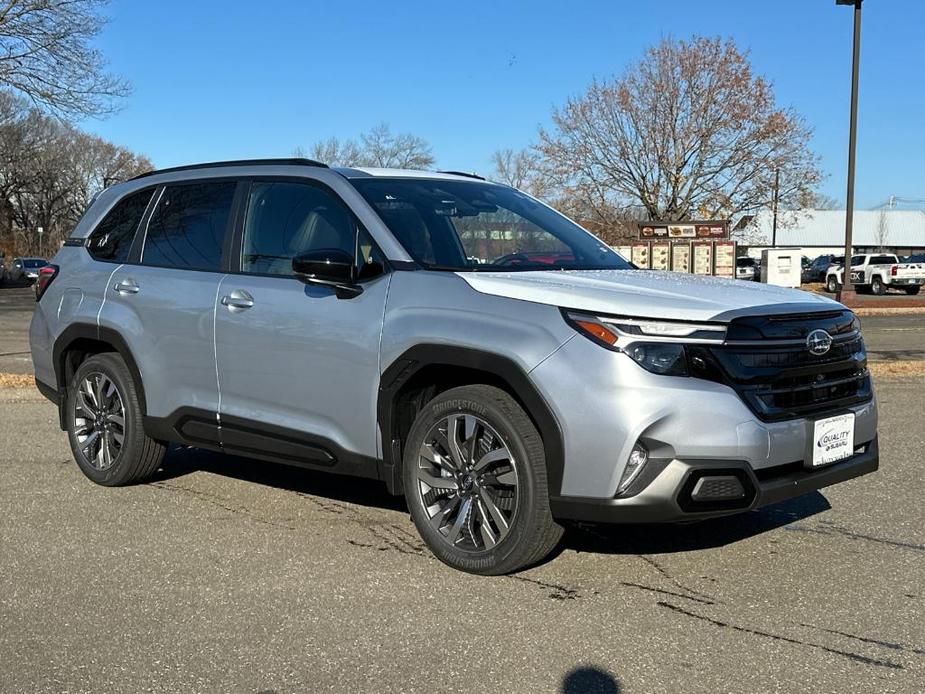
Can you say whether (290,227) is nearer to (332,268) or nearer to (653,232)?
(332,268)

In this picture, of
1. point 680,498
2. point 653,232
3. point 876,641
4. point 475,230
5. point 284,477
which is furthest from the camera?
point 653,232

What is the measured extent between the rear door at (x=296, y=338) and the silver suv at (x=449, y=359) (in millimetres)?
12

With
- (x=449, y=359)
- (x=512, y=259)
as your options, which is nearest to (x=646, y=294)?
(x=449, y=359)

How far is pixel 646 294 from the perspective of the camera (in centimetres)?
397

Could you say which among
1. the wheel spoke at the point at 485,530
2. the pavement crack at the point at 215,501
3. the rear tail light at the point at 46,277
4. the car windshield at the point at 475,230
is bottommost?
the pavement crack at the point at 215,501

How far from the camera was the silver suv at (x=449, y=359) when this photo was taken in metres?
3.80

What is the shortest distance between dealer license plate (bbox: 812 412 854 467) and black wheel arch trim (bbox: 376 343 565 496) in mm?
1104

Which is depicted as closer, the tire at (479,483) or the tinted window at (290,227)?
the tire at (479,483)

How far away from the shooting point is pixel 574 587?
4117 mm

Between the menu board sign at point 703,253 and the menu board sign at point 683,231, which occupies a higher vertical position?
the menu board sign at point 683,231

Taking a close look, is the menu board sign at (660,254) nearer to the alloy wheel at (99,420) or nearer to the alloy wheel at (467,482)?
the alloy wheel at (99,420)

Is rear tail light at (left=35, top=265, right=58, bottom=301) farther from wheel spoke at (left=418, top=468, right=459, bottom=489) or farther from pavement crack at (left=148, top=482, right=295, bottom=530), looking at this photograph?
wheel spoke at (left=418, top=468, right=459, bottom=489)

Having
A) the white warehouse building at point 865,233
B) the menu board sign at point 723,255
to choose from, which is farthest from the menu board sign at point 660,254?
the white warehouse building at point 865,233

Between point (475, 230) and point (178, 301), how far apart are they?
1716 millimetres
